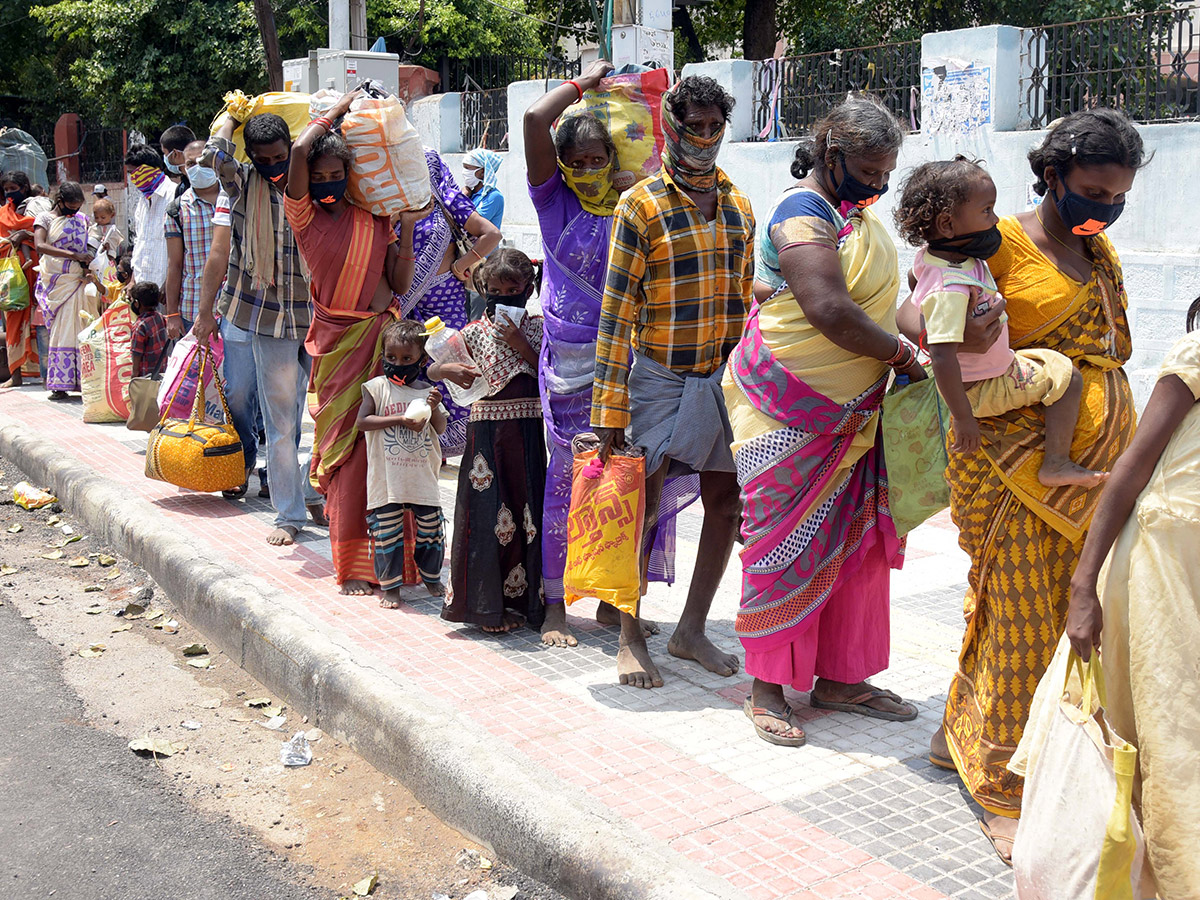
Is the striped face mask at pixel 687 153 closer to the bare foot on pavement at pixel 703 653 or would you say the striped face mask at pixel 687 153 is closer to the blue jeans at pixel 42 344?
the bare foot on pavement at pixel 703 653

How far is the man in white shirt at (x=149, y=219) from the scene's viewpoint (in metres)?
9.72

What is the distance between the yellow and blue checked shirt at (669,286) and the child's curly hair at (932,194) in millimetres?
1063

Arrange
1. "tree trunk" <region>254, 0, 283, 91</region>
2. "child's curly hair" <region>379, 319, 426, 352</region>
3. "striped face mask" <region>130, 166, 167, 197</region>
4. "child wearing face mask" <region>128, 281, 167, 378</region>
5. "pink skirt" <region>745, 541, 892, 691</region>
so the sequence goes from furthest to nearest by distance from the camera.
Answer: "tree trunk" <region>254, 0, 283, 91</region> < "striped face mask" <region>130, 166, 167, 197</region> < "child wearing face mask" <region>128, 281, 167, 378</region> < "child's curly hair" <region>379, 319, 426, 352</region> < "pink skirt" <region>745, 541, 892, 691</region>

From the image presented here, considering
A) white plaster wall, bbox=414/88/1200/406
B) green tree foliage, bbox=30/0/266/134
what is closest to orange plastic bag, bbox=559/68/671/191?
white plaster wall, bbox=414/88/1200/406

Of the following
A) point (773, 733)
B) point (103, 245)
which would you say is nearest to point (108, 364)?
point (103, 245)

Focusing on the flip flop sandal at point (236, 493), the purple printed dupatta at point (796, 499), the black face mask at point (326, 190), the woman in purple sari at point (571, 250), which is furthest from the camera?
the flip flop sandal at point (236, 493)

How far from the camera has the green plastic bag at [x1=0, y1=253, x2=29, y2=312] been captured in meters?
12.0

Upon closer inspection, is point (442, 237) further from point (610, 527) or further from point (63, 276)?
point (63, 276)

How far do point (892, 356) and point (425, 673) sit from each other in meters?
2.08

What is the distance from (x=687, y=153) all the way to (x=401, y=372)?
1874mm

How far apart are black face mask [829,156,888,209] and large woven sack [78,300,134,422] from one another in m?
7.52

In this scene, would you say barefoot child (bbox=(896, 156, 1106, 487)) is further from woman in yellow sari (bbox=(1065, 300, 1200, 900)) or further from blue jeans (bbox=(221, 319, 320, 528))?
blue jeans (bbox=(221, 319, 320, 528))

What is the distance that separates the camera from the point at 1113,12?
15234 mm

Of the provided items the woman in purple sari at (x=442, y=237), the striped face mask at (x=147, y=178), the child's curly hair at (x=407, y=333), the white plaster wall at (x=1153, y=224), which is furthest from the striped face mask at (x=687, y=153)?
the striped face mask at (x=147, y=178)
